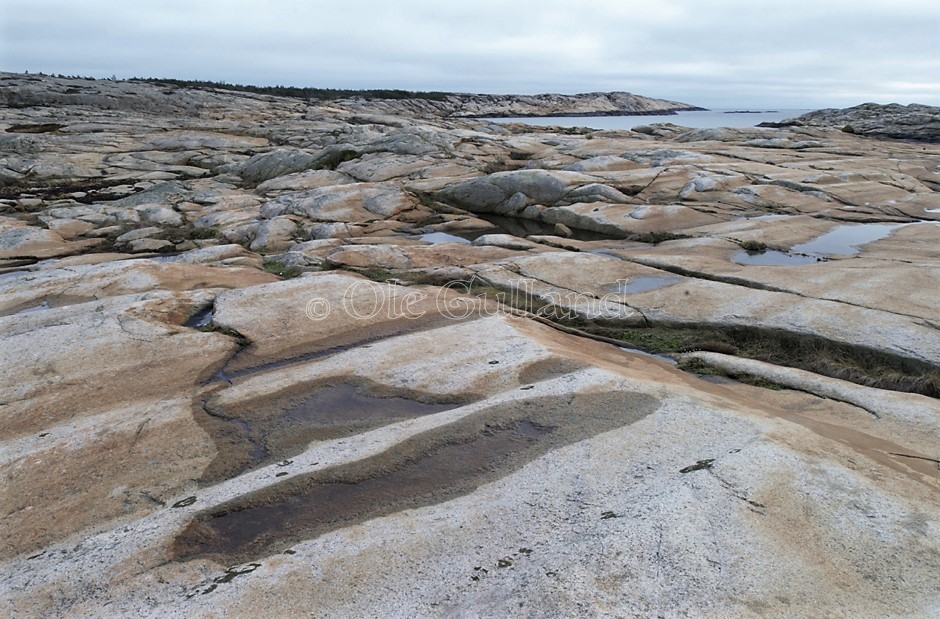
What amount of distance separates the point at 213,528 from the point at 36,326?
8.65 metres

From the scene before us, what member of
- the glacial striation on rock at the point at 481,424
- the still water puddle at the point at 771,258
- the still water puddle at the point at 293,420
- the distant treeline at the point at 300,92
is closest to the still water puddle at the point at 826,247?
the still water puddle at the point at 771,258

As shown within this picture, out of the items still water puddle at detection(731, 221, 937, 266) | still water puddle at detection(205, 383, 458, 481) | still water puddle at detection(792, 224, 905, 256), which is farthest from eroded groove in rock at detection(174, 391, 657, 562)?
still water puddle at detection(792, 224, 905, 256)

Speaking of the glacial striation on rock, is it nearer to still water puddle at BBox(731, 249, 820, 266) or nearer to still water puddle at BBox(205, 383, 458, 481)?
still water puddle at BBox(205, 383, 458, 481)

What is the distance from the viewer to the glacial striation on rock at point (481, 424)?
6.04 metres

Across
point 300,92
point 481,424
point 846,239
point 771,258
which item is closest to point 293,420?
point 481,424

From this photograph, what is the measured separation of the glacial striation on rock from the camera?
19.8 ft

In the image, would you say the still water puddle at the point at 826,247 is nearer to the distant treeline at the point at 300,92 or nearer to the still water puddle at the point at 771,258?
the still water puddle at the point at 771,258

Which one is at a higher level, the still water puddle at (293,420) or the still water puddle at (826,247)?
the still water puddle at (826,247)

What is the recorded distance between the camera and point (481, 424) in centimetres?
918

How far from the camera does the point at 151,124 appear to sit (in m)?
51.1

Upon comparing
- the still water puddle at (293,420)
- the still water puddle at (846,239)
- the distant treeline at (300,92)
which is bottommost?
the still water puddle at (293,420)

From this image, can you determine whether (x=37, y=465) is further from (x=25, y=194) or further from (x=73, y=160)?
(x=73, y=160)

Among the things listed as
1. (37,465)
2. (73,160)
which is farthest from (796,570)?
(73,160)

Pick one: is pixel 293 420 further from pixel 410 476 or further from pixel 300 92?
pixel 300 92
